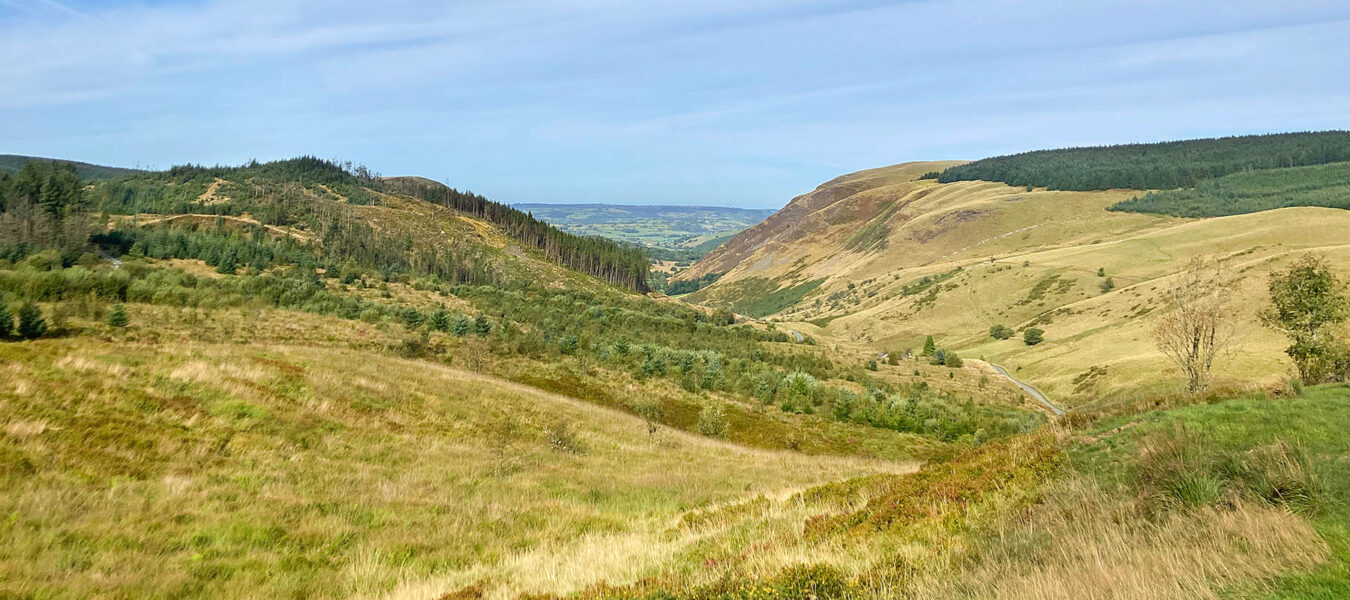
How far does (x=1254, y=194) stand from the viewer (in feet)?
602

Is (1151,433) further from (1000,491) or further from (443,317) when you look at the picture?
(443,317)

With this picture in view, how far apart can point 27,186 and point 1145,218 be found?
24525cm

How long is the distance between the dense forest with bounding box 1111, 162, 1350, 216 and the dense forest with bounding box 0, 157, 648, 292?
153m

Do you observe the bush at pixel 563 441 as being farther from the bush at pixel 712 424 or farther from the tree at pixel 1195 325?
the tree at pixel 1195 325

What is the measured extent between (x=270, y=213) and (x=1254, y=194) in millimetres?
266700

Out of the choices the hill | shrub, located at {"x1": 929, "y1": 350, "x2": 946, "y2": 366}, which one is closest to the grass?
the hill

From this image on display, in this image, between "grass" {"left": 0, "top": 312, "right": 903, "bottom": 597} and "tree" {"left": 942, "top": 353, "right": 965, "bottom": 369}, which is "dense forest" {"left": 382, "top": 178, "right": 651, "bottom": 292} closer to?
"tree" {"left": 942, "top": 353, "right": 965, "bottom": 369}

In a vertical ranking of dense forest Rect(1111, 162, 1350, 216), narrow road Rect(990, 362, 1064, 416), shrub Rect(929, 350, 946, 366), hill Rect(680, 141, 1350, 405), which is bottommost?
narrow road Rect(990, 362, 1064, 416)

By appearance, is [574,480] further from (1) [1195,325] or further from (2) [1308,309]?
(2) [1308,309]

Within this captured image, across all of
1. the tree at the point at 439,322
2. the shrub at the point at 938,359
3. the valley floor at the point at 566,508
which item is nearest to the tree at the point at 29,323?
the valley floor at the point at 566,508

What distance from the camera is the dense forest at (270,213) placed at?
287 ft

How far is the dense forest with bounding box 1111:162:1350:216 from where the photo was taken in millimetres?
167500

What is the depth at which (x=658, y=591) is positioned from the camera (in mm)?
6246

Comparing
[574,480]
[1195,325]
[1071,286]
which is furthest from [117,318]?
[1071,286]
